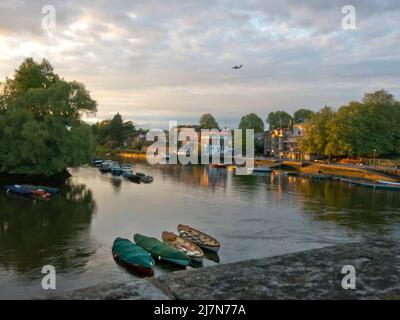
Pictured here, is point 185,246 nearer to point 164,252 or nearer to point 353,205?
point 164,252

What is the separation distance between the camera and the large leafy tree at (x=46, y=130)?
58.2m

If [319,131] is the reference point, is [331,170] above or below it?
below

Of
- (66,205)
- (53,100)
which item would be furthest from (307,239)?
(53,100)

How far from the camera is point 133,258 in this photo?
24453mm

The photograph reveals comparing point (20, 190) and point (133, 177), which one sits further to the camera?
point (133, 177)

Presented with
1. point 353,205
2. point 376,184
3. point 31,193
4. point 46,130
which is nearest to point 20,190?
point 31,193

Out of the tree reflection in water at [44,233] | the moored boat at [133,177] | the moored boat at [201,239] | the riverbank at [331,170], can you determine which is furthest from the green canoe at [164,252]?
the riverbank at [331,170]

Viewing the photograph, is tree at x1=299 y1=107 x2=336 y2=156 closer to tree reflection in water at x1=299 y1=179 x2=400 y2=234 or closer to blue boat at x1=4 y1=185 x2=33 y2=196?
tree reflection in water at x1=299 y1=179 x2=400 y2=234

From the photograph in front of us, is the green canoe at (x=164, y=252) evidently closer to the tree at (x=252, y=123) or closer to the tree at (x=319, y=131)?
the tree at (x=319, y=131)

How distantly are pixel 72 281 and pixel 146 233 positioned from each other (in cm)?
1247

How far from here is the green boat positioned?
2392 centimetres

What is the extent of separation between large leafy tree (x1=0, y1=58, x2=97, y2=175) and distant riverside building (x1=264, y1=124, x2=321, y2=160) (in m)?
79.4

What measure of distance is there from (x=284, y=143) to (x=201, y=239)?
111 metres
